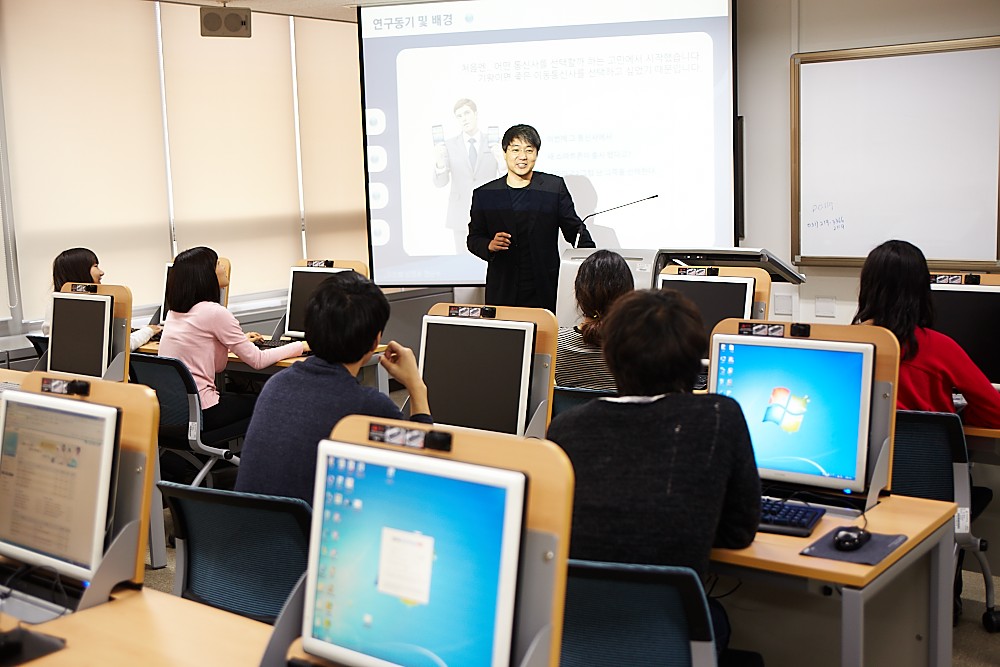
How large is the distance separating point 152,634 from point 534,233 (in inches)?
166

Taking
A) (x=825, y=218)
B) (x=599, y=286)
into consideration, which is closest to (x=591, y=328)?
(x=599, y=286)

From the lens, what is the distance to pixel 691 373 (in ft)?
6.70

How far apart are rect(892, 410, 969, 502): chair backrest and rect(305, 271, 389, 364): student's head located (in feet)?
→ 5.01

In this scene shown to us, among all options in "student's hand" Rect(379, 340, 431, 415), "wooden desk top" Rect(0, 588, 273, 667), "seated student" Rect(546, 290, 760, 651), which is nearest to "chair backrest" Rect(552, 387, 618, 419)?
"student's hand" Rect(379, 340, 431, 415)

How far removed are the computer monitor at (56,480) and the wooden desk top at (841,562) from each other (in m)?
1.27

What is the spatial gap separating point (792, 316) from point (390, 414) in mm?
4510

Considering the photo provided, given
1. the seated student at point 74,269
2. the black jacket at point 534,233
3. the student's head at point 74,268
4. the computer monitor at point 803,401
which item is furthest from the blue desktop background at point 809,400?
the student's head at point 74,268

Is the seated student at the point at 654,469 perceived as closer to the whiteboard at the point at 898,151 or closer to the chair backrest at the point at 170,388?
the chair backrest at the point at 170,388

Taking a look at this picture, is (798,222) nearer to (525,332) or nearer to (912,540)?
(525,332)

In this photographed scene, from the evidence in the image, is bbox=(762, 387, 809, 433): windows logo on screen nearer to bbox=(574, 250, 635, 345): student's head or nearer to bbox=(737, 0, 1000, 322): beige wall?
bbox=(574, 250, 635, 345): student's head

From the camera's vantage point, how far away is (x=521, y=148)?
5.79m

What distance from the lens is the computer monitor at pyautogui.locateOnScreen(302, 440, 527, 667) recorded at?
1.38 m

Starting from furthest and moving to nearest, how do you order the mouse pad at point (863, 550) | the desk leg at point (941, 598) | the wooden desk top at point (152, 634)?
the desk leg at point (941, 598)
the mouse pad at point (863, 550)
the wooden desk top at point (152, 634)

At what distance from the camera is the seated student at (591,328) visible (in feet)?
11.6
